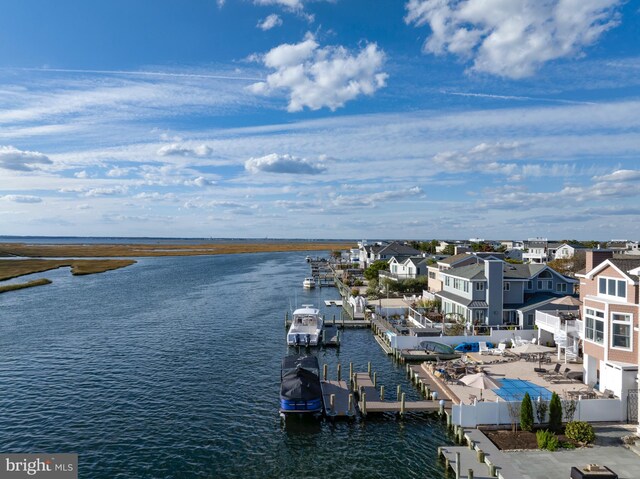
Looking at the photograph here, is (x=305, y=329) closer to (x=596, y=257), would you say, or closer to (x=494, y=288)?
(x=494, y=288)

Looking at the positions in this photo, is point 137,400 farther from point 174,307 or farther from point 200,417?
point 174,307

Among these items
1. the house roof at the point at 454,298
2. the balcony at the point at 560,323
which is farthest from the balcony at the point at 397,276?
the balcony at the point at 560,323

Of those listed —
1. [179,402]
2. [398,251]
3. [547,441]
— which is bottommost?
[179,402]

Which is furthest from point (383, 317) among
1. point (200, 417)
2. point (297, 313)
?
point (200, 417)

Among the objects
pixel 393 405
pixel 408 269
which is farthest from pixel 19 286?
pixel 393 405

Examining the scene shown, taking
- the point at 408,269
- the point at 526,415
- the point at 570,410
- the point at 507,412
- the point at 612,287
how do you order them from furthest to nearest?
the point at 408,269 → the point at 612,287 → the point at 507,412 → the point at 570,410 → the point at 526,415

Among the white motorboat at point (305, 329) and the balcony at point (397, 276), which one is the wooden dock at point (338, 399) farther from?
the balcony at point (397, 276)
